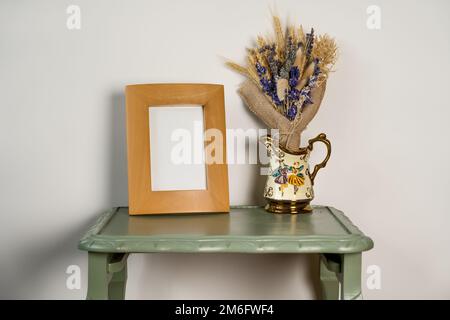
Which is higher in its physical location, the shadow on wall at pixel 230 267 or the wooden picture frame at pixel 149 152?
the wooden picture frame at pixel 149 152

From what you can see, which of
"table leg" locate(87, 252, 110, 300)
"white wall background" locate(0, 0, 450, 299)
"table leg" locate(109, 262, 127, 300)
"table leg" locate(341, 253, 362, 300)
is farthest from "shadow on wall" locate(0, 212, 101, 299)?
"table leg" locate(341, 253, 362, 300)

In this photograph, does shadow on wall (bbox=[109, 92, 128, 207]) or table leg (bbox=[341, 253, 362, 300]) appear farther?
shadow on wall (bbox=[109, 92, 128, 207])

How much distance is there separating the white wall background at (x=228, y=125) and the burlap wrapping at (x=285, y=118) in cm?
10

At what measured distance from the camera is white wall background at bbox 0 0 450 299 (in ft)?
5.54

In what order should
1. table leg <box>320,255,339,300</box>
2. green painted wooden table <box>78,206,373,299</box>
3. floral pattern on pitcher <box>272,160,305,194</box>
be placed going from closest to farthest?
green painted wooden table <box>78,206,373,299</box> → floral pattern on pitcher <box>272,160,305,194</box> → table leg <box>320,255,339,300</box>

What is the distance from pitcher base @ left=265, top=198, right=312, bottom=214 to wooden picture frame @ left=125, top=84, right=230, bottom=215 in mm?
128

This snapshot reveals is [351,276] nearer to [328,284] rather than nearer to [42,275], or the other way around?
[328,284]

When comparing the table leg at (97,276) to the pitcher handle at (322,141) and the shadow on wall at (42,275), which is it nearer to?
the shadow on wall at (42,275)

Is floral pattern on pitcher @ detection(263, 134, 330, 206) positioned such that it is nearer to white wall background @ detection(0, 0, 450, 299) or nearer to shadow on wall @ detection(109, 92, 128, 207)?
white wall background @ detection(0, 0, 450, 299)

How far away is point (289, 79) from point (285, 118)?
10cm

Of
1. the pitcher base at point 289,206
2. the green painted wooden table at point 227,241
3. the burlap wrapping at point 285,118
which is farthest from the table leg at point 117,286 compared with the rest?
the burlap wrapping at point 285,118

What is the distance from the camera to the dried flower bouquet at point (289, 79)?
5.13ft

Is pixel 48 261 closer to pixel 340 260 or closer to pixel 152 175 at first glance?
pixel 152 175

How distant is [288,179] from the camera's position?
1549 millimetres
